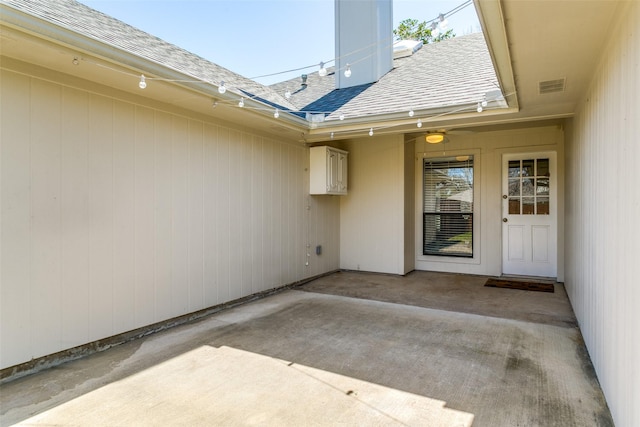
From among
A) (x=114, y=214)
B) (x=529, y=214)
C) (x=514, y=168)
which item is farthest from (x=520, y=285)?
(x=114, y=214)

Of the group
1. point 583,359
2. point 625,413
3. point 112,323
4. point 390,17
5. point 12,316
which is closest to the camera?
point 625,413

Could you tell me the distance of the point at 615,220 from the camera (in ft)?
6.56

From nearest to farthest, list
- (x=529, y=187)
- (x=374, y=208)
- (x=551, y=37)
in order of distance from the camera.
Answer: (x=551, y=37), (x=529, y=187), (x=374, y=208)

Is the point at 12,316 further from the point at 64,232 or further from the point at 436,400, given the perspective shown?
the point at 436,400

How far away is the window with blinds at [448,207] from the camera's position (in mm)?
6422

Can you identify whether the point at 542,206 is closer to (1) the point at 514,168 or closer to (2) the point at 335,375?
(1) the point at 514,168

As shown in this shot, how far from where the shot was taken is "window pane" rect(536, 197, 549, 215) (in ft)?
19.3

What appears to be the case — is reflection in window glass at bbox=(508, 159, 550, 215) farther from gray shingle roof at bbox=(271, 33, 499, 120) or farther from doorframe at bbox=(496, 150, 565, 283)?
gray shingle roof at bbox=(271, 33, 499, 120)

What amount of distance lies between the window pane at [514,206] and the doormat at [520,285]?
118cm

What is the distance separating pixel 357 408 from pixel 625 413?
4.43ft

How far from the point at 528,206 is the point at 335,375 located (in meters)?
5.00

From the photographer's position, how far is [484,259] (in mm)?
6266

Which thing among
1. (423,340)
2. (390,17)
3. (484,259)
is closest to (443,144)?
(484,259)

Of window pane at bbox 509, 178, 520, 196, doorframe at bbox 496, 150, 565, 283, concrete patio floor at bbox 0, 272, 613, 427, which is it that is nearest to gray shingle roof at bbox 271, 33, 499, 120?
doorframe at bbox 496, 150, 565, 283
